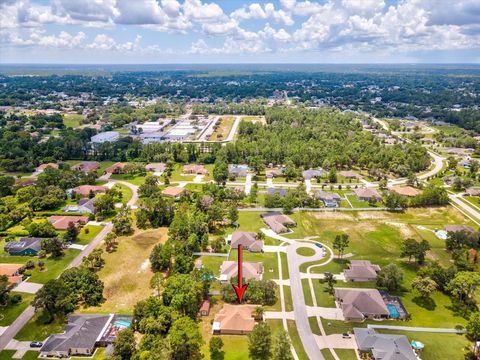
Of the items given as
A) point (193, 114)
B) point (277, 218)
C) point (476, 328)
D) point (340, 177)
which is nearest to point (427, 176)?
point (340, 177)

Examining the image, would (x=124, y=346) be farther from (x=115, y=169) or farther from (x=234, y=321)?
(x=115, y=169)

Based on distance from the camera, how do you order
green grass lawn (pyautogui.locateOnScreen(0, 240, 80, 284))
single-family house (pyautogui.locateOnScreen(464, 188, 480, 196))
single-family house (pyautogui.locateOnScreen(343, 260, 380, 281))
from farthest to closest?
single-family house (pyautogui.locateOnScreen(464, 188, 480, 196))
green grass lawn (pyautogui.locateOnScreen(0, 240, 80, 284))
single-family house (pyautogui.locateOnScreen(343, 260, 380, 281))

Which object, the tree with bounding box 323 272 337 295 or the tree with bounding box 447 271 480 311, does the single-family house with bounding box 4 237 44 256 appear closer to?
the tree with bounding box 323 272 337 295

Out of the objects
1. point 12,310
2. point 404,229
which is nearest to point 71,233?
point 12,310

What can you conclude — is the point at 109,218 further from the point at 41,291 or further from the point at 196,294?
the point at 196,294

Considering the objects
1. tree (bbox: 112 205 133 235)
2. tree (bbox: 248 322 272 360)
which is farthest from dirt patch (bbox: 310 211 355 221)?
tree (bbox: 248 322 272 360)
